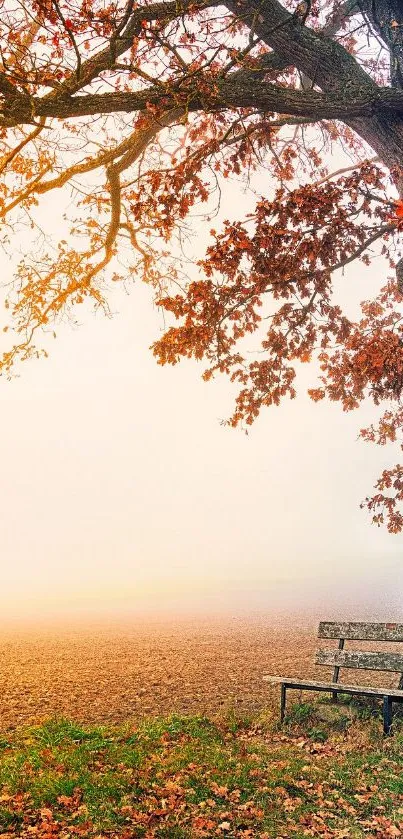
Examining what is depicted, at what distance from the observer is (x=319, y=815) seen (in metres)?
4.84

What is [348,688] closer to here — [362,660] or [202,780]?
[362,660]

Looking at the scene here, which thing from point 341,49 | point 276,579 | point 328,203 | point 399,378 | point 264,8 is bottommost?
point 276,579

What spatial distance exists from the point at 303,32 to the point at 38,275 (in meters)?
6.36

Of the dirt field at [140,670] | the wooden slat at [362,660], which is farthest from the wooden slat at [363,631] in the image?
the dirt field at [140,670]

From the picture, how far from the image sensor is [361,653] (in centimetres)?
796

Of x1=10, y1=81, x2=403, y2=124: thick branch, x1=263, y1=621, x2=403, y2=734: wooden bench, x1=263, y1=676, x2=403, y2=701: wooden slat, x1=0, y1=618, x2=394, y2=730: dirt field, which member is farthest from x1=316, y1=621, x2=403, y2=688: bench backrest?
x1=10, y1=81, x2=403, y2=124: thick branch

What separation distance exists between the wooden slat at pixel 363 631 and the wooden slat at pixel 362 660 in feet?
1.18

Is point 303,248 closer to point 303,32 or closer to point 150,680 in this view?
point 303,32

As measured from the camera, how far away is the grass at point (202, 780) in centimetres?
461

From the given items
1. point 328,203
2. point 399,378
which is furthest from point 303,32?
point 399,378

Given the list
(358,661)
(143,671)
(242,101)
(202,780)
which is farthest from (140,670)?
(242,101)

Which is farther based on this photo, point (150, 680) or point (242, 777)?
point (150, 680)

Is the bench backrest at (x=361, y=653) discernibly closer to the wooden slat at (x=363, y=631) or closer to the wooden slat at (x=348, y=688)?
the wooden slat at (x=363, y=631)

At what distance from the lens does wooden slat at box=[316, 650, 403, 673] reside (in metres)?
7.54
